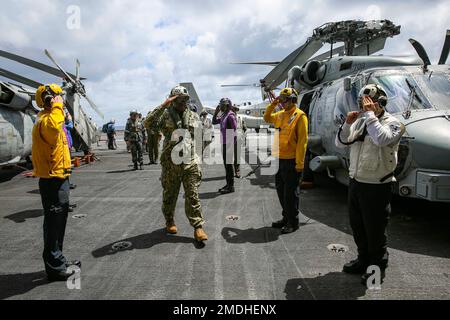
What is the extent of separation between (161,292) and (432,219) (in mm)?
4061

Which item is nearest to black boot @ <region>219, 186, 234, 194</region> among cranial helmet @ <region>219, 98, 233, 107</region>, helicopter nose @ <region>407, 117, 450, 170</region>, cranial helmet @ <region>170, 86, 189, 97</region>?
cranial helmet @ <region>219, 98, 233, 107</region>

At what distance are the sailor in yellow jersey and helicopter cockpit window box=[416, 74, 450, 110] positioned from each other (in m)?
1.93

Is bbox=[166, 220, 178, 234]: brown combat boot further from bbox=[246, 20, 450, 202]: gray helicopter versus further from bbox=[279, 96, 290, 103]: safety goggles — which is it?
bbox=[246, 20, 450, 202]: gray helicopter

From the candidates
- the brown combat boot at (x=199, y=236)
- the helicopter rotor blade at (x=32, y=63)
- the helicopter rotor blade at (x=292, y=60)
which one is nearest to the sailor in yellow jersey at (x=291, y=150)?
the brown combat boot at (x=199, y=236)

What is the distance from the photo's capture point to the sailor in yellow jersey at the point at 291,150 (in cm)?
439

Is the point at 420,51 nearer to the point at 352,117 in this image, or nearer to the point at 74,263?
the point at 352,117

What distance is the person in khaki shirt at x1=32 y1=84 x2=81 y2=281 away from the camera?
3.22m

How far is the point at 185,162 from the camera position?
14.1ft

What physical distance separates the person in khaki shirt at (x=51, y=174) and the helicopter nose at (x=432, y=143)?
4.11 m

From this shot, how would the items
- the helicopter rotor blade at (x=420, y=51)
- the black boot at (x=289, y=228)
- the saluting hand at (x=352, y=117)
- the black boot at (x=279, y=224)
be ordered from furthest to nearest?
the helicopter rotor blade at (x=420, y=51) < the black boot at (x=279, y=224) < the black boot at (x=289, y=228) < the saluting hand at (x=352, y=117)

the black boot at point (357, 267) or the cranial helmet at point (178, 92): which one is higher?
the cranial helmet at point (178, 92)

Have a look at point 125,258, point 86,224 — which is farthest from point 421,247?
point 86,224

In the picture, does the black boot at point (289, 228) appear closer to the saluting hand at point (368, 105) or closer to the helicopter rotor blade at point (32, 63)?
the saluting hand at point (368, 105)

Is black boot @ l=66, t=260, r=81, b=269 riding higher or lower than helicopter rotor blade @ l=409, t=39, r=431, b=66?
lower
